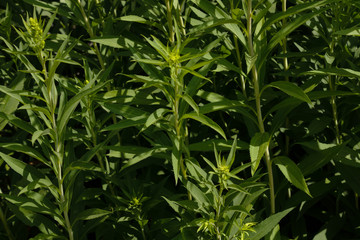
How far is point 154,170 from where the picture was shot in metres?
3.20

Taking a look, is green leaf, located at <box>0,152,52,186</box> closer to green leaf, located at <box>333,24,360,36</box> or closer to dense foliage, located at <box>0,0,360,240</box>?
dense foliage, located at <box>0,0,360,240</box>

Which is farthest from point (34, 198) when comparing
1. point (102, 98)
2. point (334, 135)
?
point (334, 135)

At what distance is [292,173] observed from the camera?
2359 millimetres

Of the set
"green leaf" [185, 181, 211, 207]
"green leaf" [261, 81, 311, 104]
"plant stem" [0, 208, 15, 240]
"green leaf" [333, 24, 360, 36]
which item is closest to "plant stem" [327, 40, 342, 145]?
"green leaf" [333, 24, 360, 36]

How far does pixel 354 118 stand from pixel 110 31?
1.52m

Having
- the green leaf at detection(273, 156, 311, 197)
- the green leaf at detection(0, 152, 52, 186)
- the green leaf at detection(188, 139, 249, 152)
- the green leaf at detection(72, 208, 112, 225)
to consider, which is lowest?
the green leaf at detection(72, 208, 112, 225)

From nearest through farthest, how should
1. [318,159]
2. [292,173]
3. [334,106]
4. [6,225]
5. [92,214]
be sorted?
[292,173], [92,214], [318,159], [334,106], [6,225]

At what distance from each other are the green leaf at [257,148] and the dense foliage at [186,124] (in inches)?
0.4

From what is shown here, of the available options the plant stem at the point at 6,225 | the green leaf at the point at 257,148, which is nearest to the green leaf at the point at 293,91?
the green leaf at the point at 257,148

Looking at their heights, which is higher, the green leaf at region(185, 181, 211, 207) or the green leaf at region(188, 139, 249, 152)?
the green leaf at region(188, 139, 249, 152)

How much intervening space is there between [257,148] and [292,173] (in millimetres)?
237

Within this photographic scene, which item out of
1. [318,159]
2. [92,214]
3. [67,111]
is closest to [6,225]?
[92,214]

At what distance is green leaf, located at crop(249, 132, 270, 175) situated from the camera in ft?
7.13

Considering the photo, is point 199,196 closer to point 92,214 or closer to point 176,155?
point 176,155
